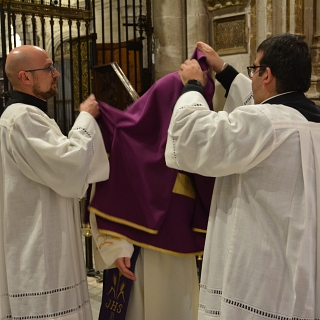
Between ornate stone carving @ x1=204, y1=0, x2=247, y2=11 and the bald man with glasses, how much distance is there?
9.35ft

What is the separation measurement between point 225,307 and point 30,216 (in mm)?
1050

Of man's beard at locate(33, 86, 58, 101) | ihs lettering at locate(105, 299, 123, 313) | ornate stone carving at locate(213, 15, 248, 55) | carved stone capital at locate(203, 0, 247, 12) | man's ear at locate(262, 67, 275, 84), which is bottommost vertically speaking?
ihs lettering at locate(105, 299, 123, 313)

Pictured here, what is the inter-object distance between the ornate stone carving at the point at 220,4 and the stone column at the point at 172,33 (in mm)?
629

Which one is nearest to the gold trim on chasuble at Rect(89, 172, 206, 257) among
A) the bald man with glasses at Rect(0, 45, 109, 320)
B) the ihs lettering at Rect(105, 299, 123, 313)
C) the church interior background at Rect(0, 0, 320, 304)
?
the bald man with glasses at Rect(0, 45, 109, 320)

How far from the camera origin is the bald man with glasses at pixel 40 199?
2.23 m

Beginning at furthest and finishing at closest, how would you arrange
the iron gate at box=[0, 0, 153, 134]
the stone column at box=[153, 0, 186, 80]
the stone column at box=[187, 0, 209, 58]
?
the stone column at box=[153, 0, 186, 80] → the stone column at box=[187, 0, 209, 58] → the iron gate at box=[0, 0, 153, 134]

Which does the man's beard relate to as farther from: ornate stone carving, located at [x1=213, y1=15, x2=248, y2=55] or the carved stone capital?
the carved stone capital

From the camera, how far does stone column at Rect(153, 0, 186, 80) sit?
5785 millimetres

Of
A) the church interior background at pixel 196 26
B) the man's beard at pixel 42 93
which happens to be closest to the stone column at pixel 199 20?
the church interior background at pixel 196 26

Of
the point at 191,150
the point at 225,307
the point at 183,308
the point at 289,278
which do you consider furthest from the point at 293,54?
the point at 183,308

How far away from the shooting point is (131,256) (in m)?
2.37

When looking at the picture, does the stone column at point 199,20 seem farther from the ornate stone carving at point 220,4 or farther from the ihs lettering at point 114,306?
the ihs lettering at point 114,306

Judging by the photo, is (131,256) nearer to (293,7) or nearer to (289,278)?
(289,278)

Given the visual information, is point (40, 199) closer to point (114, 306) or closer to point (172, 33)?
point (114, 306)
